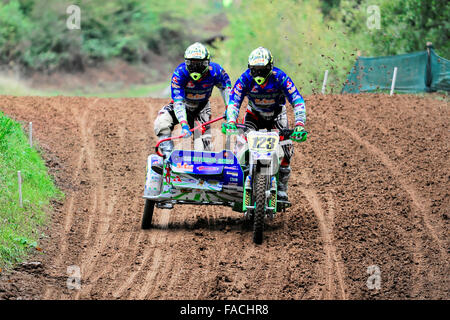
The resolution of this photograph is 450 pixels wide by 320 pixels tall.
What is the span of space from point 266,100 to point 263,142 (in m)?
1.08

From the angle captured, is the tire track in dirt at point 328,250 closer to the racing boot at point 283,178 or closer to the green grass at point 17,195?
the racing boot at point 283,178

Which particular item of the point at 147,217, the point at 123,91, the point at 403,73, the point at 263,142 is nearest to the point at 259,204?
the point at 263,142

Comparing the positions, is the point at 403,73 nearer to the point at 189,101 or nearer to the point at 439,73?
the point at 439,73

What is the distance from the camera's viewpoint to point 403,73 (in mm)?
21234

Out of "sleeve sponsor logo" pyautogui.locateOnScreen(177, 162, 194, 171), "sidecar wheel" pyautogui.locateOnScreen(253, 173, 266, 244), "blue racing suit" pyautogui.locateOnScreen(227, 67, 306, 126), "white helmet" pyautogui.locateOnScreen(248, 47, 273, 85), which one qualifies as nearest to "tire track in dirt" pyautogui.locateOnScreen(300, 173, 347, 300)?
"sidecar wheel" pyautogui.locateOnScreen(253, 173, 266, 244)

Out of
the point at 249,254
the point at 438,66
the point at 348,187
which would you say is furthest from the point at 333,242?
the point at 438,66

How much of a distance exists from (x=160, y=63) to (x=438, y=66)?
36.8 meters

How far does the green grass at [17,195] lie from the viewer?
8.77 m

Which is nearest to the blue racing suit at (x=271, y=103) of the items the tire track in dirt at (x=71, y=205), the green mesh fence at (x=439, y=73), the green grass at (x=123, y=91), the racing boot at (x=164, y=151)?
the racing boot at (x=164, y=151)

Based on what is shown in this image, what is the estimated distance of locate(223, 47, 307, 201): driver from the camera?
934cm

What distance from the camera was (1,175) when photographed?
430 inches
